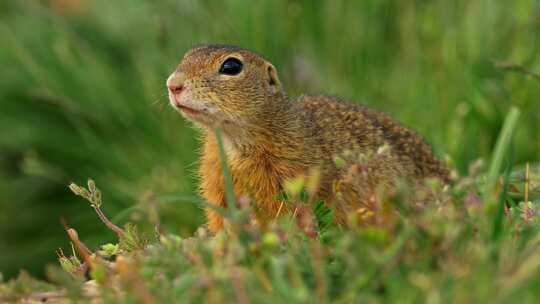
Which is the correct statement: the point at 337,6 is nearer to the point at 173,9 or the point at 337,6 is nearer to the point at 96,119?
the point at 173,9

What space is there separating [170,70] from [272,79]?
5.57 ft

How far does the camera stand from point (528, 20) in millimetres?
5453

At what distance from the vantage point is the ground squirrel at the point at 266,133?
12.1 ft

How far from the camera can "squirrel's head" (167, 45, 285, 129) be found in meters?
3.65

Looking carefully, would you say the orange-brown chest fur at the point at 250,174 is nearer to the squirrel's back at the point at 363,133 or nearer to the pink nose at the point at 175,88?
the squirrel's back at the point at 363,133

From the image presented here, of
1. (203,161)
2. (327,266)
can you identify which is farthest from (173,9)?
(327,266)

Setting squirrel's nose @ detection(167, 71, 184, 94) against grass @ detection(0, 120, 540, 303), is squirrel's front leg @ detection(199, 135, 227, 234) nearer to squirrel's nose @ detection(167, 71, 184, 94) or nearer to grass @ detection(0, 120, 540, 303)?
squirrel's nose @ detection(167, 71, 184, 94)

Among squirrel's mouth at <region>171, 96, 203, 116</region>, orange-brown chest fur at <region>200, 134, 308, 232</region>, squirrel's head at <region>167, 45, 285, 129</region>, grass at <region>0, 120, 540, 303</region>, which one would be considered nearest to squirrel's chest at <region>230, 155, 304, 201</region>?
orange-brown chest fur at <region>200, 134, 308, 232</region>

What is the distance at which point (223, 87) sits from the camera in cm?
383

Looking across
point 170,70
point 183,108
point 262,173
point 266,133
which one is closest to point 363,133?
point 266,133

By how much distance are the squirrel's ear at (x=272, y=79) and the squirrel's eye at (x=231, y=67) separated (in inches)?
7.3

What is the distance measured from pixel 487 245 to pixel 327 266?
404 millimetres

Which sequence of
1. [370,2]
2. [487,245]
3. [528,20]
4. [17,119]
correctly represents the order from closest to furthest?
1. [487,245]
2. [528,20]
3. [370,2]
4. [17,119]

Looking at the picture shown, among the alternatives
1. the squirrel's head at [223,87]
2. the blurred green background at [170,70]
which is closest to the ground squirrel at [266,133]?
the squirrel's head at [223,87]
